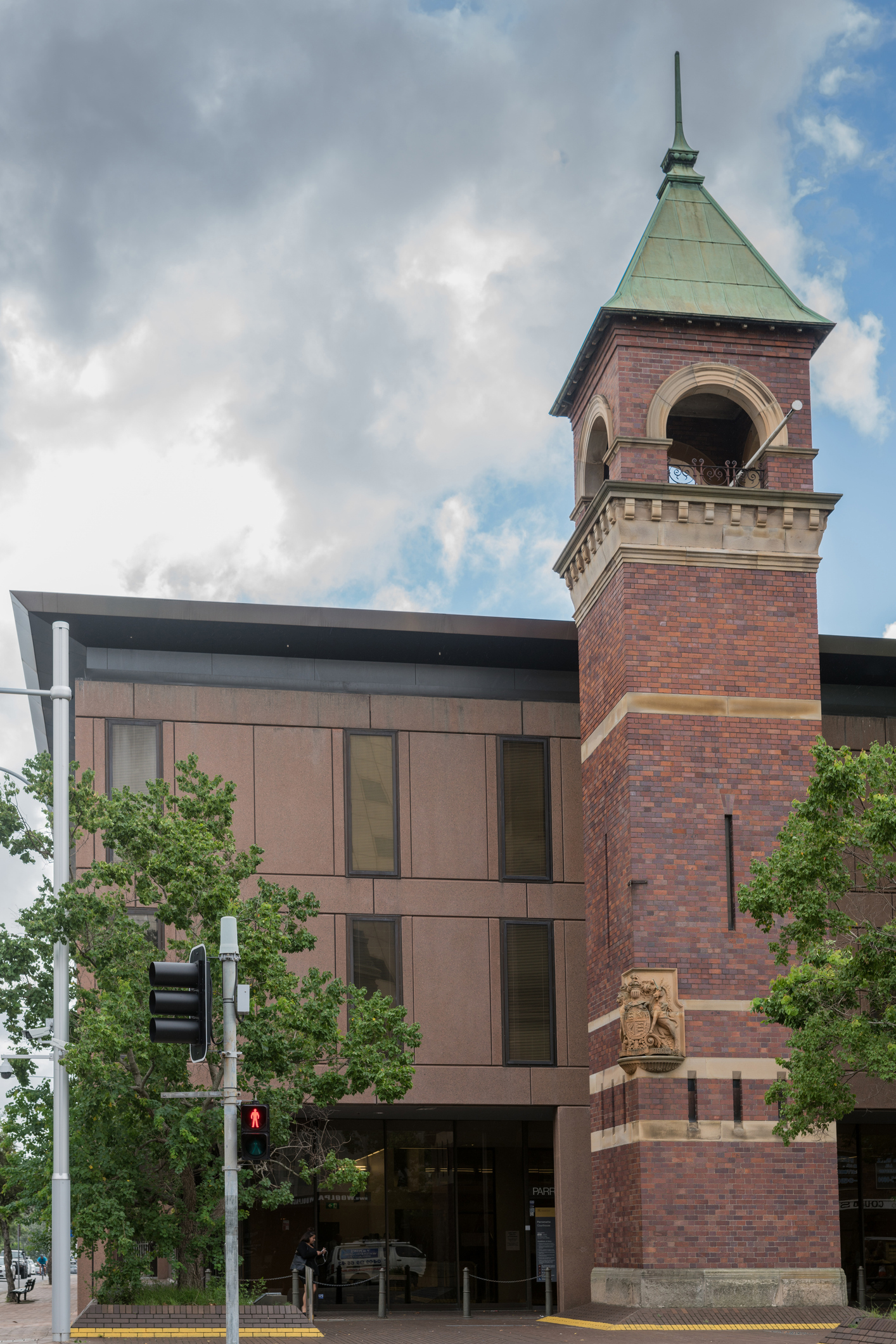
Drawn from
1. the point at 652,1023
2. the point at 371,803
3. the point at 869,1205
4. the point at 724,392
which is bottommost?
the point at 869,1205

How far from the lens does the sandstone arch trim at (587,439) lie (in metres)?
28.9

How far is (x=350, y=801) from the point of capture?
1173 inches

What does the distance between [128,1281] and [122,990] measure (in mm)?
4225

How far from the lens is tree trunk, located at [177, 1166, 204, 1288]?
69.2 ft

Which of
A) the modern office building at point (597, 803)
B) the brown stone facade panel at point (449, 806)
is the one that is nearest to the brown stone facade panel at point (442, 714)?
the modern office building at point (597, 803)

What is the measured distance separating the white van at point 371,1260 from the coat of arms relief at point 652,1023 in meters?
7.97

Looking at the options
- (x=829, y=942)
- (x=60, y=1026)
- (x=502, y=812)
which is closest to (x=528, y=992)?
(x=502, y=812)

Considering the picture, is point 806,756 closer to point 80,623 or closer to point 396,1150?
point 396,1150

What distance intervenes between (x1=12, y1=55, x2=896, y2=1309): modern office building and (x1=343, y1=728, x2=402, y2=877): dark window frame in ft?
0.16

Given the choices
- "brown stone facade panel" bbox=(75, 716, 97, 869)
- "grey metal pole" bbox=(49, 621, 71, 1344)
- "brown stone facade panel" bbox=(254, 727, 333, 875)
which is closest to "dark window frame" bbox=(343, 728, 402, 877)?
"brown stone facade panel" bbox=(254, 727, 333, 875)

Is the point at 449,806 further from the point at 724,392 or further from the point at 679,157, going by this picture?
the point at 679,157

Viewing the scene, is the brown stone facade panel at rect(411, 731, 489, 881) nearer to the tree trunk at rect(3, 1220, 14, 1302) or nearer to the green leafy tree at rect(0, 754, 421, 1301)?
the green leafy tree at rect(0, 754, 421, 1301)

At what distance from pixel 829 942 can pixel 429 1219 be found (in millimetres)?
13901

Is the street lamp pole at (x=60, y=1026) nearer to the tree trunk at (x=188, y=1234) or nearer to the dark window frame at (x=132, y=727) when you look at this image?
the tree trunk at (x=188, y=1234)
